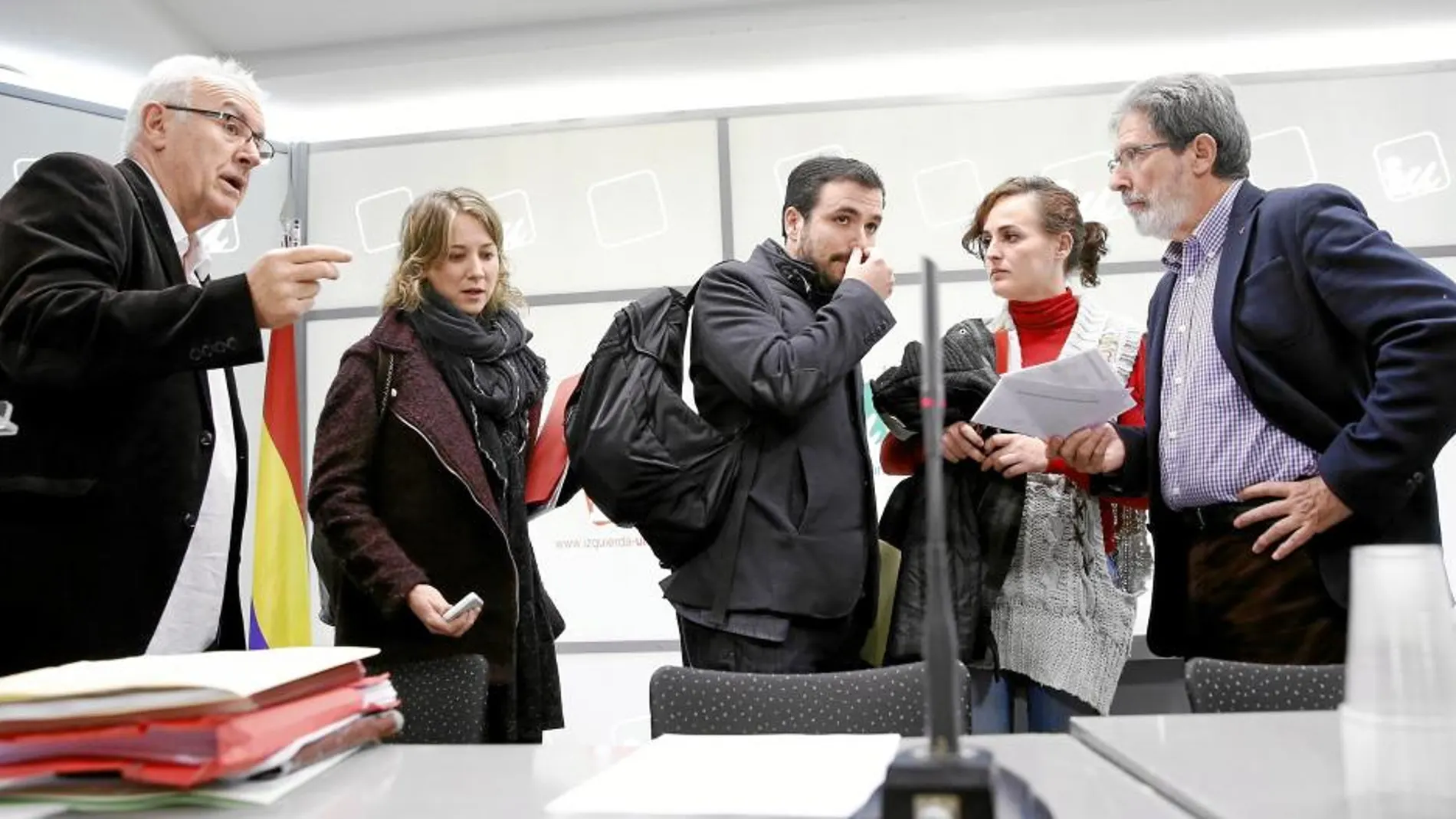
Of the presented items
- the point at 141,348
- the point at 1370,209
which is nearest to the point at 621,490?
the point at 141,348

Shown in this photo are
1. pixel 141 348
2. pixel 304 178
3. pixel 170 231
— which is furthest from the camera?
pixel 304 178

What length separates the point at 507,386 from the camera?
91.6 inches

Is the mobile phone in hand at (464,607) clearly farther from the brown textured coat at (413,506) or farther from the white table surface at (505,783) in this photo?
the white table surface at (505,783)

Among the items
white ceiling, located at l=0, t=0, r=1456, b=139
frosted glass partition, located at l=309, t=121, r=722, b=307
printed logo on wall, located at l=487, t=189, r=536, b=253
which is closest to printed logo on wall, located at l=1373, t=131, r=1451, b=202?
white ceiling, located at l=0, t=0, r=1456, b=139

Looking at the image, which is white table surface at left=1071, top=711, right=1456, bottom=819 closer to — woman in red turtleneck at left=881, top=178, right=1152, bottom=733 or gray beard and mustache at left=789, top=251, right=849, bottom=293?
woman in red turtleneck at left=881, top=178, right=1152, bottom=733

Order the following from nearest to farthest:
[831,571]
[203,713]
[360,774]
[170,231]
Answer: [203,713]
[360,774]
[170,231]
[831,571]

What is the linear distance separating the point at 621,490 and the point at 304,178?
2699mm

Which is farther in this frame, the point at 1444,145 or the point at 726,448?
the point at 1444,145

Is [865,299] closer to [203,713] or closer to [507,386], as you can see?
[507,386]

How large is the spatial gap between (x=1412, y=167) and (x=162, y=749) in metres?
4.00

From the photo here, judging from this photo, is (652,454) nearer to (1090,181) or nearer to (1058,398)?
(1058,398)

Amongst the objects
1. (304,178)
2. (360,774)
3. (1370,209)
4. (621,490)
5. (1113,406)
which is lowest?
(360,774)

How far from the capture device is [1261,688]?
136cm

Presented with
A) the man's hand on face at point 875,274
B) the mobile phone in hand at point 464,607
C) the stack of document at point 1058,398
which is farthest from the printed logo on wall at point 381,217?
the stack of document at point 1058,398
